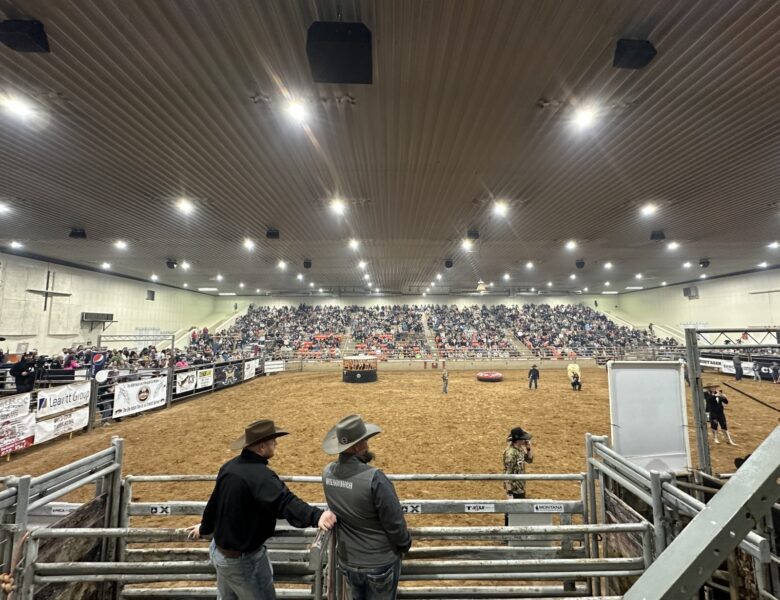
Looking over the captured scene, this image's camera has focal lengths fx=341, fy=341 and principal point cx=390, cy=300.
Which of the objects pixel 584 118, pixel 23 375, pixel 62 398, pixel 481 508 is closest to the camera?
pixel 481 508

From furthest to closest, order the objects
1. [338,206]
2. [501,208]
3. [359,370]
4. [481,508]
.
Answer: [359,370]
[501,208]
[338,206]
[481,508]

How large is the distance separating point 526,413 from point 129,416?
1459 centimetres

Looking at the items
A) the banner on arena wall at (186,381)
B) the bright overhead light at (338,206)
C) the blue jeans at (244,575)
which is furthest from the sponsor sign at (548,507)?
the banner on arena wall at (186,381)

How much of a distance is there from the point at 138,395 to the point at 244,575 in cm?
1311

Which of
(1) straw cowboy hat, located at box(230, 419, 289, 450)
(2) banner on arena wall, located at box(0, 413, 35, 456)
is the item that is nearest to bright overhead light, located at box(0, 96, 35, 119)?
(2) banner on arena wall, located at box(0, 413, 35, 456)

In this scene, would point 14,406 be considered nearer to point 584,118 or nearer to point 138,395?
point 138,395

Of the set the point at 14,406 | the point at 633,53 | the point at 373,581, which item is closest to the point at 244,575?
the point at 373,581

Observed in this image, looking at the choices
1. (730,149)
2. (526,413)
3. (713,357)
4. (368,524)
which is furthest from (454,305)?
(368,524)

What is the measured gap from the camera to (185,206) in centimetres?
1122

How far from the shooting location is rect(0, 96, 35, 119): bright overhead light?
590 cm

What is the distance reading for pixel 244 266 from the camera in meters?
21.9

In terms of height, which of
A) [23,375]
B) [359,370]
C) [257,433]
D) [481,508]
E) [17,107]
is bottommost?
[359,370]

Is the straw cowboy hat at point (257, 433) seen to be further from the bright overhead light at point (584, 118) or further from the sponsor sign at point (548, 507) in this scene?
the bright overhead light at point (584, 118)

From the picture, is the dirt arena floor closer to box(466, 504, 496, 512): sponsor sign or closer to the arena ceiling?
box(466, 504, 496, 512): sponsor sign
